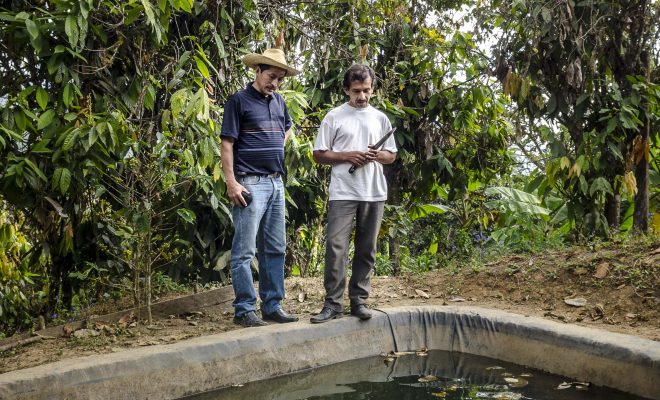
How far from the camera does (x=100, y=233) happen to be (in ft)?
18.6

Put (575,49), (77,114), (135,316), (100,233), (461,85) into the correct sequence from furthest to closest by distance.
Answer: (461,85), (575,49), (100,233), (135,316), (77,114)

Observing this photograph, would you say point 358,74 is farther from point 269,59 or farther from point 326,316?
point 326,316

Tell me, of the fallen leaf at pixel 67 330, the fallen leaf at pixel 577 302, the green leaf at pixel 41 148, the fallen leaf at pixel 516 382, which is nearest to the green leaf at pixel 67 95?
the green leaf at pixel 41 148

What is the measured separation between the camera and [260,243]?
487 cm

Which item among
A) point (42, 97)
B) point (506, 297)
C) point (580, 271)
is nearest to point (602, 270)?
point (580, 271)

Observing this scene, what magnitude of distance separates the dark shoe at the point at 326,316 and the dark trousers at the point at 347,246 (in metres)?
0.03

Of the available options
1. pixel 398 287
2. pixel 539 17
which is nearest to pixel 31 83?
pixel 398 287

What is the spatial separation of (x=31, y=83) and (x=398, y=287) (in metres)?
3.18

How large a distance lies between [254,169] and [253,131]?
0.77 feet

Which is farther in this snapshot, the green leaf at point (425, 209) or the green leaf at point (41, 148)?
the green leaf at point (425, 209)

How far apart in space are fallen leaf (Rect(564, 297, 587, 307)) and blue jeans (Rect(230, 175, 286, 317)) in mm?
1993

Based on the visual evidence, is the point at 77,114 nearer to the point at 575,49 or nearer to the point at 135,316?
the point at 135,316

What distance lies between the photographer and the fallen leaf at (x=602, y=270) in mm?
5340

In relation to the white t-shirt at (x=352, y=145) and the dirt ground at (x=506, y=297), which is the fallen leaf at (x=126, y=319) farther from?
the white t-shirt at (x=352, y=145)
